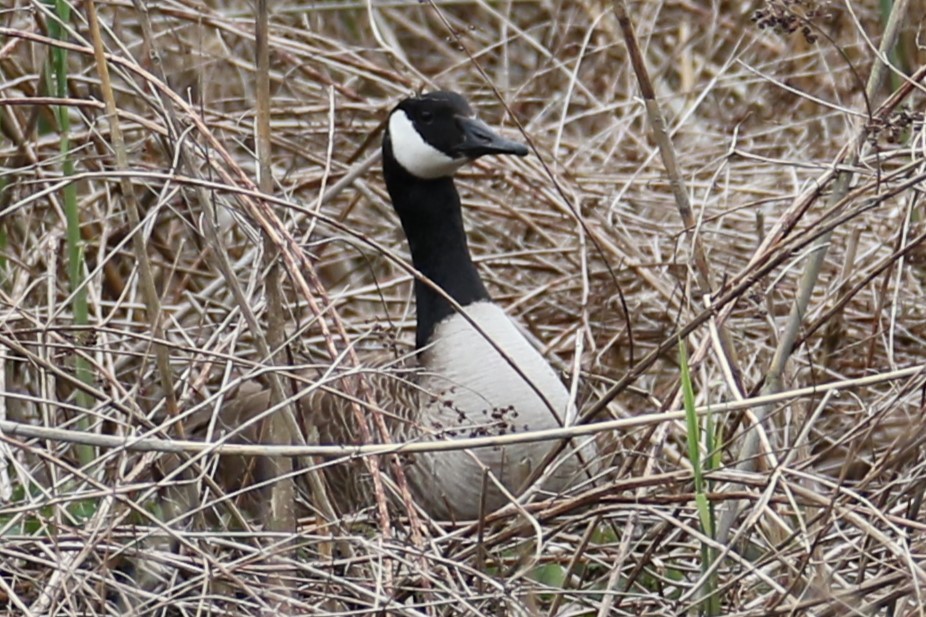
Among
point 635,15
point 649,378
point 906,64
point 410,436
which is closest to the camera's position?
point 410,436

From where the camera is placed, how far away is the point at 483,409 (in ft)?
9.75

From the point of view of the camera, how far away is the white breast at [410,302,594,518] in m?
2.90

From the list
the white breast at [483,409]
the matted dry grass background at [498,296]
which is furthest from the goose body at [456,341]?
the matted dry grass background at [498,296]

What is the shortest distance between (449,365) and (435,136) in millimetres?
536

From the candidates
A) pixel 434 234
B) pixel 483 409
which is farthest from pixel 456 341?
pixel 434 234

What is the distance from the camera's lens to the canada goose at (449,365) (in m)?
2.91

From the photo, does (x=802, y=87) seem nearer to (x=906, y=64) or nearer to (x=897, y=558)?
(x=906, y=64)

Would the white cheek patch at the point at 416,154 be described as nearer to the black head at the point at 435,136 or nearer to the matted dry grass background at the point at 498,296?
the black head at the point at 435,136

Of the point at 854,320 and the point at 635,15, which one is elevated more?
the point at 635,15

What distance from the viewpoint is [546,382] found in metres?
Result: 3.03

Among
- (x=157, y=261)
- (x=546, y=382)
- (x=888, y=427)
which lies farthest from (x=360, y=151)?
(x=888, y=427)

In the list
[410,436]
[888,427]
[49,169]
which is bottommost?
[888,427]

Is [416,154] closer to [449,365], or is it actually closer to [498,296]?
[449,365]

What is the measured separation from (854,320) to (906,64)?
3.32 ft
